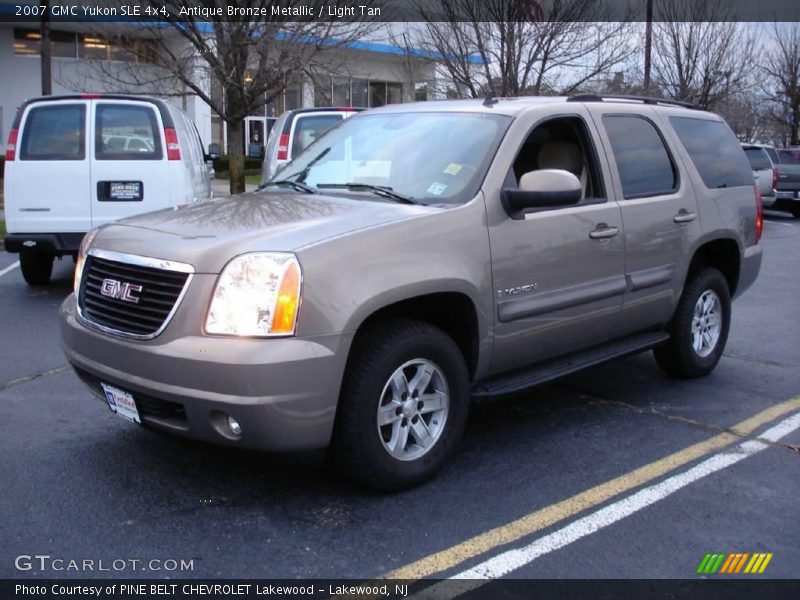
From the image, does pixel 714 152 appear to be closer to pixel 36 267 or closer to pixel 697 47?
pixel 36 267

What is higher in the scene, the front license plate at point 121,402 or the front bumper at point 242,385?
the front bumper at point 242,385

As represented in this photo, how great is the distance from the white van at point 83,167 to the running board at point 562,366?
5.38 meters

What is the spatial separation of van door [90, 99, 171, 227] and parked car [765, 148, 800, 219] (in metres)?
16.1

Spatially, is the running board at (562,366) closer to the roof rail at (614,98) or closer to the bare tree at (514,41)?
the roof rail at (614,98)

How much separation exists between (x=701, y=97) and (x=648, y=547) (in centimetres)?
2281

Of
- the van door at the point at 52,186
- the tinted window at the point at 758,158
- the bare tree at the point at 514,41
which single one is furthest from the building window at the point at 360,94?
the van door at the point at 52,186

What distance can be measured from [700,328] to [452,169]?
2.58 metres

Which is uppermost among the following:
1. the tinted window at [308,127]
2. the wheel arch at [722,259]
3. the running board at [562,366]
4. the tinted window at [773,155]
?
the tinted window at [308,127]

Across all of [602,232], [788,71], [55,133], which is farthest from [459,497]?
[788,71]

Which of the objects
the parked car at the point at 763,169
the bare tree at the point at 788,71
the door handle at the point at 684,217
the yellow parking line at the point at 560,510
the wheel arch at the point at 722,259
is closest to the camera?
the yellow parking line at the point at 560,510

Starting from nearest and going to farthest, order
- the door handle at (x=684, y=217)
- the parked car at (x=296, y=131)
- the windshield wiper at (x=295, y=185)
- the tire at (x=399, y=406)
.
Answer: the tire at (x=399, y=406)
the windshield wiper at (x=295, y=185)
the door handle at (x=684, y=217)
the parked car at (x=296, y=131)

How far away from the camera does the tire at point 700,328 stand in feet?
18.9

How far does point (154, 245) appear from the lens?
375 cm

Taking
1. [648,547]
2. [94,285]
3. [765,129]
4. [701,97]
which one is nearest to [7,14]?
[701,97]
